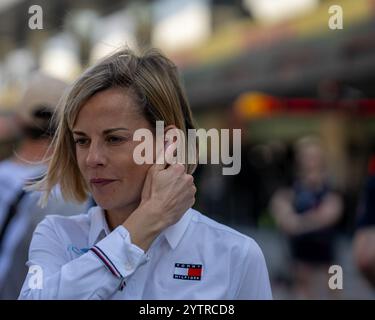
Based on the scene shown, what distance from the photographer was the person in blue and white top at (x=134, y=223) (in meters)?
1.54

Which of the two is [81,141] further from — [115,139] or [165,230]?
[165,230]

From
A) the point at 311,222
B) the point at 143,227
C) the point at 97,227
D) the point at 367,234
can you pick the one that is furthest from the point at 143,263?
the point at 311,222

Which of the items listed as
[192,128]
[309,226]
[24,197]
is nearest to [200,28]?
[309,226]

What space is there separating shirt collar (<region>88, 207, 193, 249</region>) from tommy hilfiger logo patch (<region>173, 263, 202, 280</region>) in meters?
0.05

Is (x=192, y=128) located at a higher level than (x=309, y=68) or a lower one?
lower

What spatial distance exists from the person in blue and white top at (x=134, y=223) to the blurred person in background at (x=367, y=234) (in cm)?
137

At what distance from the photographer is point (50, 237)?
1681 millimetres

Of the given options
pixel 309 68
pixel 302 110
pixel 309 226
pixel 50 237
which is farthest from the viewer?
pixel 309 68

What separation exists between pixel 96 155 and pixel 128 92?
0.49 ft

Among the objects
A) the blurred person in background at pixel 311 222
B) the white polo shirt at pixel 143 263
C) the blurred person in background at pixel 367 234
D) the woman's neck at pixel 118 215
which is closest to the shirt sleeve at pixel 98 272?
the white polo shirt at pixel 143 263

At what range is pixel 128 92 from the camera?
5.26ft

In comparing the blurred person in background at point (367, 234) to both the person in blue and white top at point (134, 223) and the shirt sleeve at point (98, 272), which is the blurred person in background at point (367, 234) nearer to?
the person in blue and white top at point (134, 223)

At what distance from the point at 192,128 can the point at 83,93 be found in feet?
0.84
